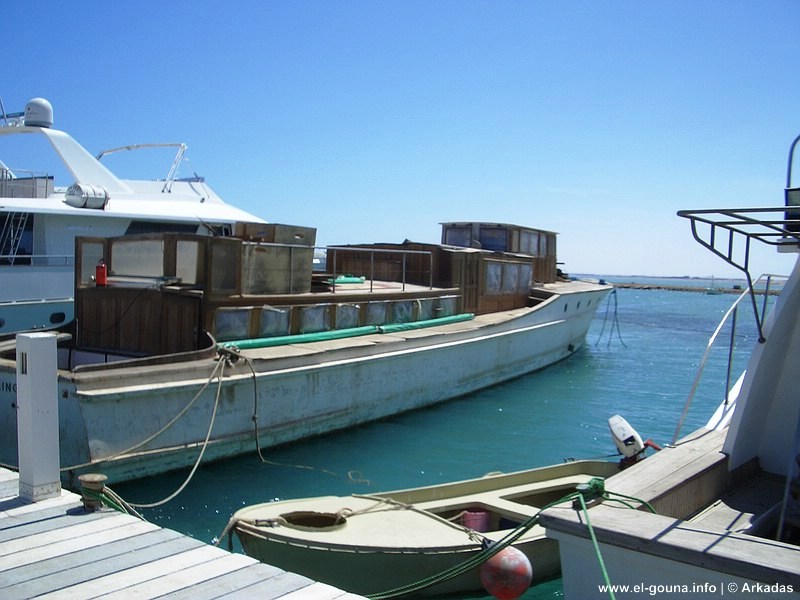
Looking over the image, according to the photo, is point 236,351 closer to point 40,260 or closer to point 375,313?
point 375,313

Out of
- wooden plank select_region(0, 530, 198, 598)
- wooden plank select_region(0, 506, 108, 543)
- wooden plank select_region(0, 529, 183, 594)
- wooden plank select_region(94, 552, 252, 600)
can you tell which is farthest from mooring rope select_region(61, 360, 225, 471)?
wooden plank select_region(94, 552, 252, 600)

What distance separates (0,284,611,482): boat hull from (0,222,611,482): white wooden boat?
0.07 ft

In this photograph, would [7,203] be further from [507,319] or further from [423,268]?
[507,319]

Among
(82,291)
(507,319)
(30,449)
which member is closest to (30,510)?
(30,449)

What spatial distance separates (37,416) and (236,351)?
544 cm

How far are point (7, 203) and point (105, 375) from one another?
35.2 feet

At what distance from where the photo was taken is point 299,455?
11.1 m

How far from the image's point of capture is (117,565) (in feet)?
13.8

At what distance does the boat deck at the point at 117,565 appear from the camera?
3904mm

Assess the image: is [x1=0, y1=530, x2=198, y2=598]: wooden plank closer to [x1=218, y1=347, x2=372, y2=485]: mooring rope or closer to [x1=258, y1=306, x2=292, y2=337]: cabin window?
[x1=218, y1=347, x2=372, y2=485]: mooring rope

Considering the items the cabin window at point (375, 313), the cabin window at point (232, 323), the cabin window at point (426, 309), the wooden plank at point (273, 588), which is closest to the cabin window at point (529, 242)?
the cabin window at point (426, 309)

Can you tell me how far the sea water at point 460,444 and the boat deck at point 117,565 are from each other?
319 cm

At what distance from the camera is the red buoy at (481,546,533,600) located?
17.7 ft

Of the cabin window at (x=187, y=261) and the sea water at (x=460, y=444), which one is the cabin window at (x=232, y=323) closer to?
the cabin window at (x=187, y=261)
